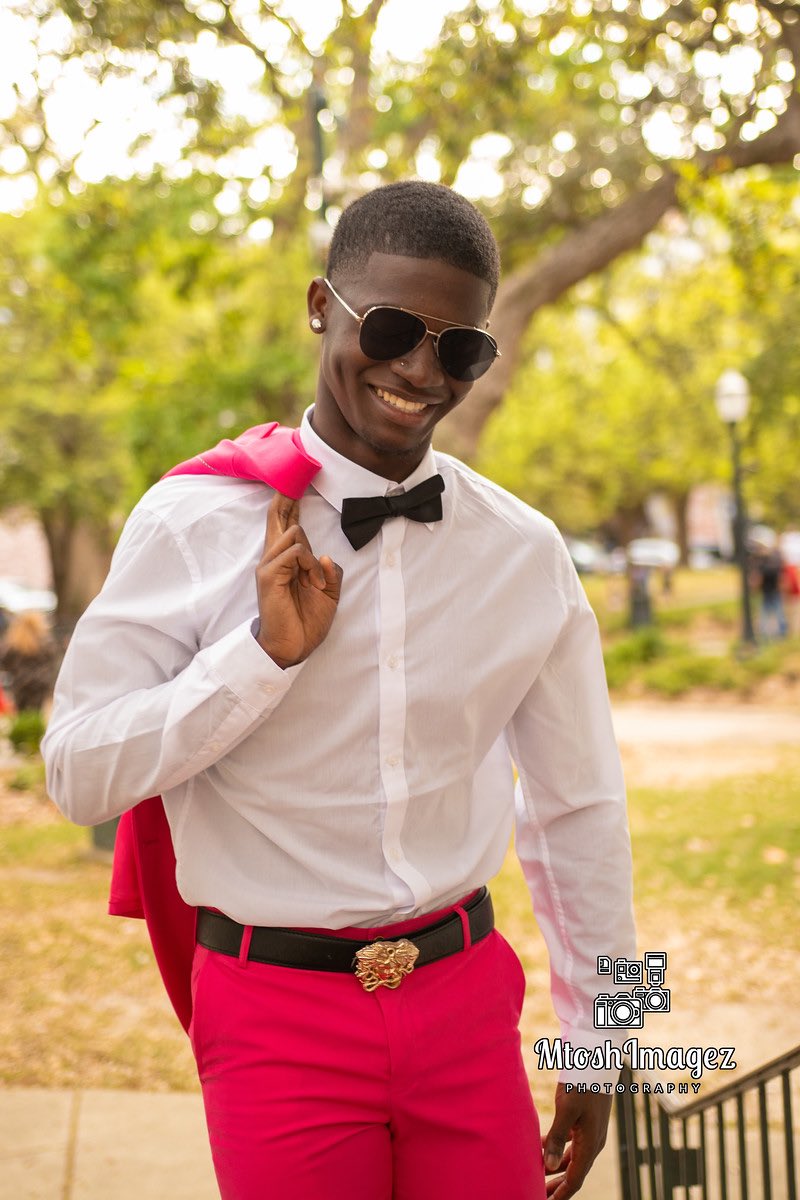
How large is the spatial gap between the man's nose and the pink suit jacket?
0.22 m

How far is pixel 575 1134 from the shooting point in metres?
2.30

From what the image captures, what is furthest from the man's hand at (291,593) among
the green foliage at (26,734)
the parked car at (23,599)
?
the parked car at (23,599)

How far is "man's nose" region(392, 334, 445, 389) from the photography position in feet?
6.52

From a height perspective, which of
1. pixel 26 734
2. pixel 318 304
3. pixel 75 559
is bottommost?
pixel 318 304

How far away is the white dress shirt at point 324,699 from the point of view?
1860 millimetres

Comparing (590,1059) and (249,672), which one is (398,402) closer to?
(249,672)

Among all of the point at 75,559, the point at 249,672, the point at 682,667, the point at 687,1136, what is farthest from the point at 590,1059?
the point at 75,559

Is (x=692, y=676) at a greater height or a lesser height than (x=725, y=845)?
greater

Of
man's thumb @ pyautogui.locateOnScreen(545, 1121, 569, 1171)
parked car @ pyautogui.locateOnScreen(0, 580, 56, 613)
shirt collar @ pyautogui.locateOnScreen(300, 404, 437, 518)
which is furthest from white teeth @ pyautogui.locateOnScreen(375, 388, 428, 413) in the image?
parked car @ pyautogui.locateOnScreen(0, 580, 56, 613)

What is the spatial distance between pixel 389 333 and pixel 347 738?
26.7 inches

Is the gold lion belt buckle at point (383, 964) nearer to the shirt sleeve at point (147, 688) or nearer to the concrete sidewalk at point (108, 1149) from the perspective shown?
the shirt sleeve at point (147, 688)

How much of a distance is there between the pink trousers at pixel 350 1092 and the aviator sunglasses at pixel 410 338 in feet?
3.21

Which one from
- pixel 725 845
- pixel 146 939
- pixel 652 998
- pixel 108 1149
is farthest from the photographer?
pixel 725 845

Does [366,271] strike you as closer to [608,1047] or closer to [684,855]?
[608,1047]
